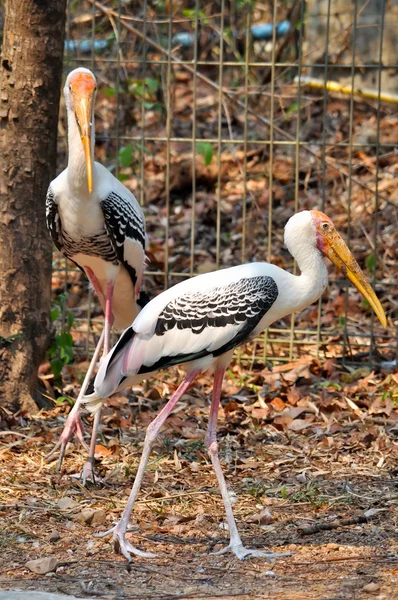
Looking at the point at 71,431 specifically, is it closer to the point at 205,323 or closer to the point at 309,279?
the point at 205,323

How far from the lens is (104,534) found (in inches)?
170

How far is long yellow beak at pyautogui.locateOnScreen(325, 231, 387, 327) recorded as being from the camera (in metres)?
4.59

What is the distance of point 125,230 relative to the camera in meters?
5.50

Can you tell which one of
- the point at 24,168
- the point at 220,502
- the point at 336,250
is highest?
the point at 24,168

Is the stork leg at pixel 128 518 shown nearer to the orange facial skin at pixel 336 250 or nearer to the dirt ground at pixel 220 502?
the dirt ground at pixel 220 502

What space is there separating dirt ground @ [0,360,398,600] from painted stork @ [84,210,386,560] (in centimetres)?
27

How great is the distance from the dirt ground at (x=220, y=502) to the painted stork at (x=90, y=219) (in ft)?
1.20

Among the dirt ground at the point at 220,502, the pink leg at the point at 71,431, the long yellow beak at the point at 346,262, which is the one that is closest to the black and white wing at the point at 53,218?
the pink leg at the point at 71,431

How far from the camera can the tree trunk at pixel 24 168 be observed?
582 centimetres

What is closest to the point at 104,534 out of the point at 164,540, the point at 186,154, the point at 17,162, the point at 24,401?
the point at 164,540

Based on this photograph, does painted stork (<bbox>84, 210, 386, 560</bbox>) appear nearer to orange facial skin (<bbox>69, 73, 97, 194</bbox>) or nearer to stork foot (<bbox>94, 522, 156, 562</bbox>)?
stork foot (<bbox>94, 522, 156, 562</bbox>)

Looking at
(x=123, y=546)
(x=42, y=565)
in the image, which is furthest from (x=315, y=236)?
(x=42, y=565)

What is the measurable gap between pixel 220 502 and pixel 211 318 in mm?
1023

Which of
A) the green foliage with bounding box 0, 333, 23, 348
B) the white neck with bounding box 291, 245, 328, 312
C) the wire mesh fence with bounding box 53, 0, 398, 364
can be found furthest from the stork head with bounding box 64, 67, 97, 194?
the wire mesh fence with bounding box 53, 0, 398, 364
